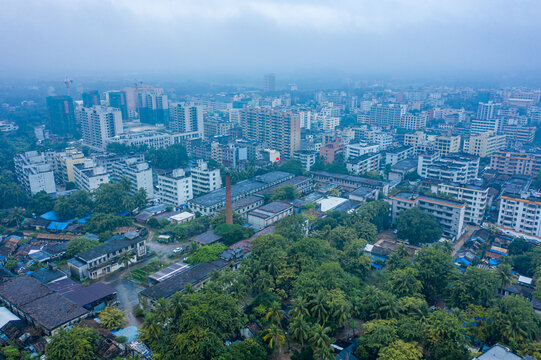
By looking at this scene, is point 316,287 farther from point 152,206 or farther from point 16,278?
point 152,206

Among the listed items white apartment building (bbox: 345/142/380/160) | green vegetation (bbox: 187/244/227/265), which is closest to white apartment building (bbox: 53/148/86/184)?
green vegetation (bbox: 187/244/227/265)

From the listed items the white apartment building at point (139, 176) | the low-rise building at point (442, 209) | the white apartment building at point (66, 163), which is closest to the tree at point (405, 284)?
the low-rise building at point (442, 209)

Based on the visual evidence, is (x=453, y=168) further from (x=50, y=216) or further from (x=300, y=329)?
(x=50, y=216)

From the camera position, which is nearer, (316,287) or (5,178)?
(316,287)

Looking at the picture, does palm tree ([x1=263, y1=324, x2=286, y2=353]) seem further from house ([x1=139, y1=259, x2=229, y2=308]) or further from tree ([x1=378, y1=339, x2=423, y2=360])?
house ([x1=139, y1=259, x2=229, y2=308])

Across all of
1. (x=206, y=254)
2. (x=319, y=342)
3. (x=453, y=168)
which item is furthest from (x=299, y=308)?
(x=453, y=168)

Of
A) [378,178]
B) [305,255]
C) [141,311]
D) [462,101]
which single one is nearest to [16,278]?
[141,311]

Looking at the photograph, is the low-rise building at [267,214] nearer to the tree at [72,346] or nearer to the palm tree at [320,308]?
the palm tree at [320,308]
